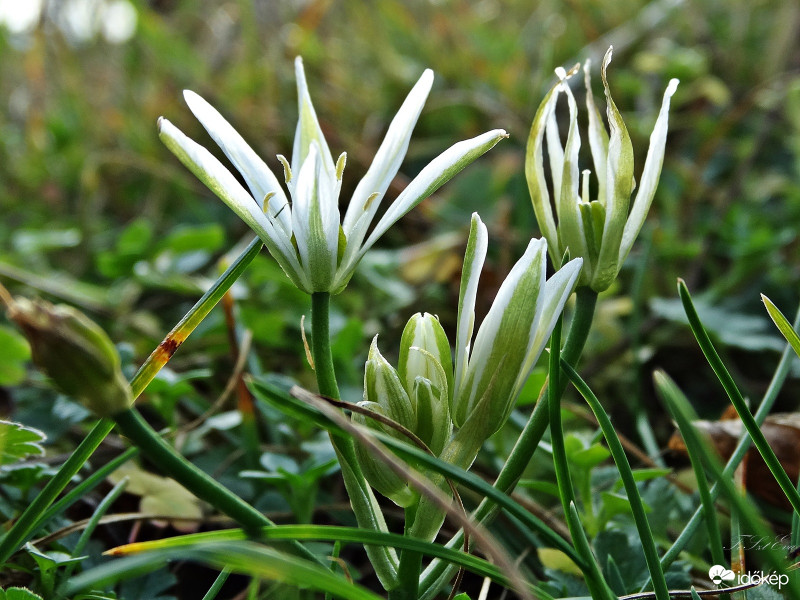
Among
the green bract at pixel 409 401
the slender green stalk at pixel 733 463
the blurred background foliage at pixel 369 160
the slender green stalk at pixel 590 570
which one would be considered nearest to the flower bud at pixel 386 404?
the green bract at pixel 409 401

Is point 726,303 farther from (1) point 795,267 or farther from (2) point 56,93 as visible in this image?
(2) point 56,93

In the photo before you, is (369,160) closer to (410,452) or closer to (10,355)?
(10,355)

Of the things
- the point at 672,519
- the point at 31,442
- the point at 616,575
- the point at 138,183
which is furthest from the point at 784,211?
the point at 138,183

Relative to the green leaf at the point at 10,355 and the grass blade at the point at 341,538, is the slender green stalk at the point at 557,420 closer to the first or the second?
the grass blade at the point at 341,538

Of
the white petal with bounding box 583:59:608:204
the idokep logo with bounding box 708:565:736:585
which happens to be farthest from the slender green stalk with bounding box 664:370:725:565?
the white petal with bounding box 583:59:608:204

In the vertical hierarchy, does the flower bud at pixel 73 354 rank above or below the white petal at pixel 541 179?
below

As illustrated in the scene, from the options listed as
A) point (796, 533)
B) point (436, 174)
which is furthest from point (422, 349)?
point (796, 533)
